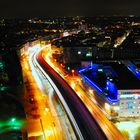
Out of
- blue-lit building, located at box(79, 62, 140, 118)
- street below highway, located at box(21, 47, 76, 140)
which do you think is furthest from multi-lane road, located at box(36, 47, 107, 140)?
blue-lit building, located at box(79, 62, 140, 118)

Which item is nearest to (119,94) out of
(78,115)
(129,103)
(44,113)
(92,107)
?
(129,103)

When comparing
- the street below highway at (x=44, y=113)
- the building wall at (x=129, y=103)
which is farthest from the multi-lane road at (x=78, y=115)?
the building wall at (x=129, y=103)

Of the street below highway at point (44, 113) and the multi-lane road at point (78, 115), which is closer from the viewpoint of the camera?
the multi-lane road at point (78, 115)

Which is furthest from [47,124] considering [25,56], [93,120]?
[25,56]

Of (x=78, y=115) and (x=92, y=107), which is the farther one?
(x=92, y=107)

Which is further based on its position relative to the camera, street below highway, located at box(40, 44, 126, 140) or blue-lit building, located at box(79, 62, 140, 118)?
blue-lit building, located at box(79, 62, 140, 118)

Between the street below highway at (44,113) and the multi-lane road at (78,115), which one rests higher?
the multi-lane road at (78,115)

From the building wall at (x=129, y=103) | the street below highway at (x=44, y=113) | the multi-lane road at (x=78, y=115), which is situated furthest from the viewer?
the building wall at (x=129, y=103)

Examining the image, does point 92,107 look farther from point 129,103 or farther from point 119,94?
point 129,103

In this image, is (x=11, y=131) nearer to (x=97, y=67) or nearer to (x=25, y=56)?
(x=97, y=67)

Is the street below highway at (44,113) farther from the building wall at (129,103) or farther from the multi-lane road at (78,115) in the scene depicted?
the building wall at (129,103)

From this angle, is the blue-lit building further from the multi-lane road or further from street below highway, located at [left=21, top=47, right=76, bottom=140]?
street below highway, located at [left=21, top=47, right=76, bottom=140]
